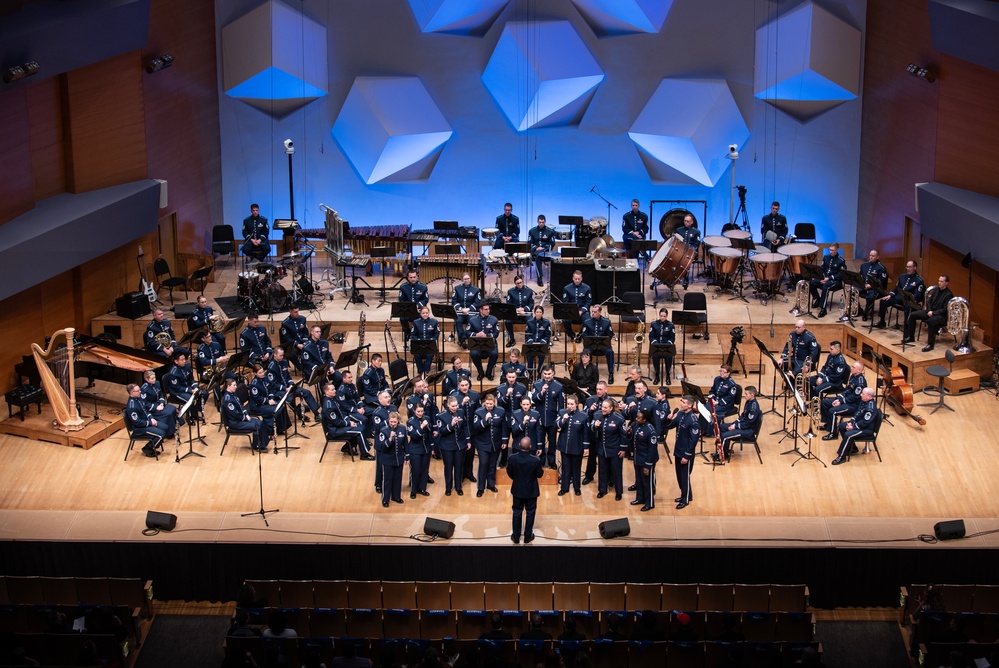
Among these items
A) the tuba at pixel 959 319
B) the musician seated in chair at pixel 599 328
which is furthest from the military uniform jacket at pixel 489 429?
the tuba at pixel 959 319

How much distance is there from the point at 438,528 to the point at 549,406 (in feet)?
7.73

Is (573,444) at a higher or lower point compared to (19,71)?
lower

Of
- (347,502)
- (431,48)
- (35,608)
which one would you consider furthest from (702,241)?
(35,608)

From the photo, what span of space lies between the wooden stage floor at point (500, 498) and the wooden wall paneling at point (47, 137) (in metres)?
3.66

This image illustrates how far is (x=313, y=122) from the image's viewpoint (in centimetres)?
2258

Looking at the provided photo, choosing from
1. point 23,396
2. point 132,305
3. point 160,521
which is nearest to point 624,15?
point 132,305

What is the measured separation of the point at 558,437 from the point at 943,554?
4358 millimetres

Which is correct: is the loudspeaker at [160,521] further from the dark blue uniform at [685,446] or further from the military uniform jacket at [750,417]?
the military uniform jacket at [750,417]

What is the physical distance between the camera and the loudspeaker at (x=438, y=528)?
1409 centimetres

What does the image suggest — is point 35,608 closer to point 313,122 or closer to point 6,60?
point 6,60

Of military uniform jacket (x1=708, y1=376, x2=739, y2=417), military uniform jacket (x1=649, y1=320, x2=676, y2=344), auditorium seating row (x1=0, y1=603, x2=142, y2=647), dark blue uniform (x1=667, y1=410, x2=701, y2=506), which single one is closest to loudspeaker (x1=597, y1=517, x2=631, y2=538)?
dark blue uniform (x1=667, y1=410, x2=701, y2=506)

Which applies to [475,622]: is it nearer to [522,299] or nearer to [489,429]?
[489,429]

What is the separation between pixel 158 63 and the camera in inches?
770

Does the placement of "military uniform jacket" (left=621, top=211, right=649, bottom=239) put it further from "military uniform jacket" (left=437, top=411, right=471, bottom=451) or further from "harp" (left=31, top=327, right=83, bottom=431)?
"harp" (left=31, top=327, right=83, bottom=431)
